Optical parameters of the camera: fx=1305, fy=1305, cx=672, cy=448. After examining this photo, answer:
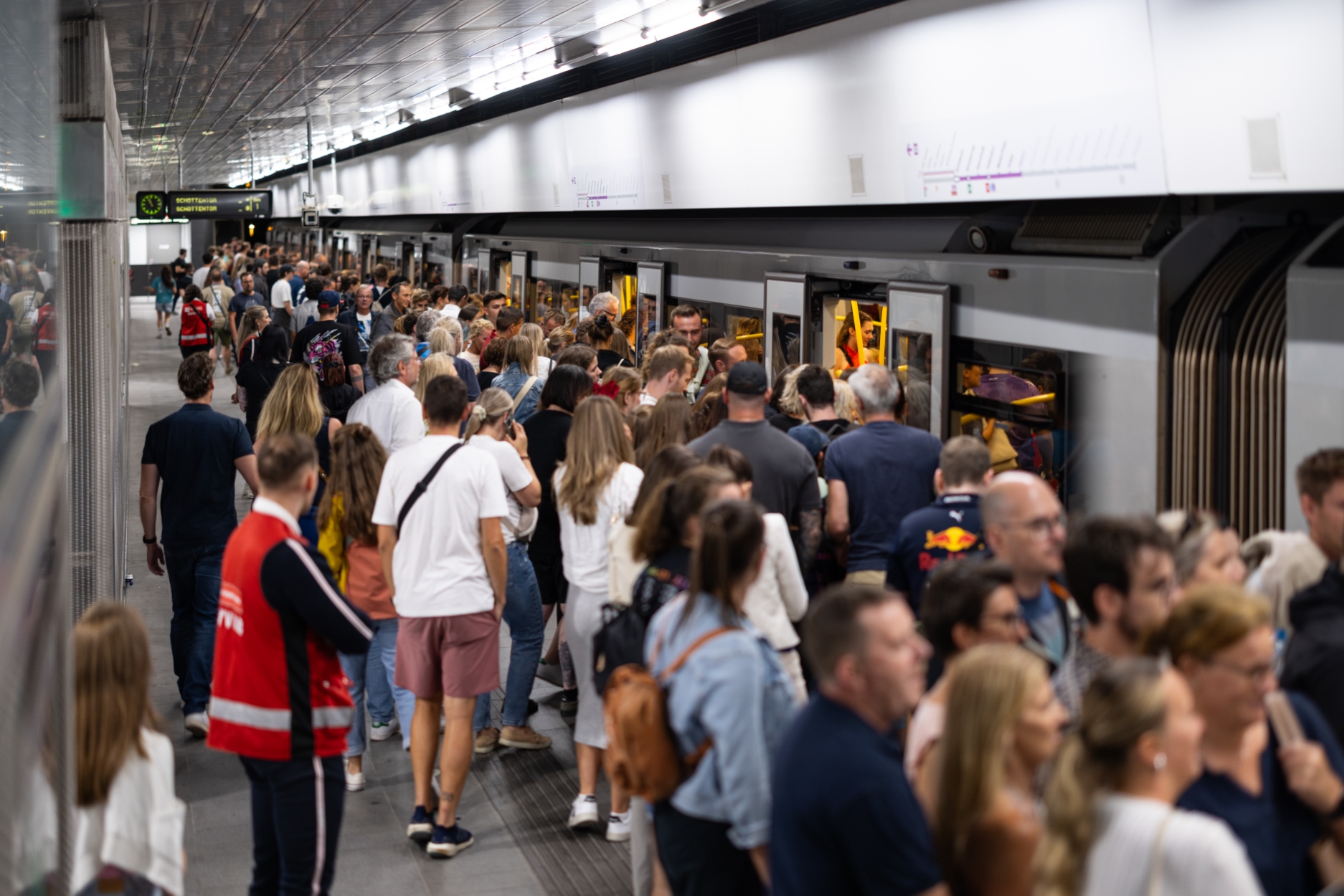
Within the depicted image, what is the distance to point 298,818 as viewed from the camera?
3650 millimetres

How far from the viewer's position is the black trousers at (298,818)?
364 centimetres

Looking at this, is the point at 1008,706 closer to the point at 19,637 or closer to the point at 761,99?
the point at 19,637

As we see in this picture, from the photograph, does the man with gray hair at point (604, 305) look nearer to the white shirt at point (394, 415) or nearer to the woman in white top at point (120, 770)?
the white shirt at point (394, 415)

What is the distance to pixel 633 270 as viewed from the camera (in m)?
12.2

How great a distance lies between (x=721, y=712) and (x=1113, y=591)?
95 cm

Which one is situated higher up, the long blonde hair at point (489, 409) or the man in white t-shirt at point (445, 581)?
the long blonde hair at point (489, 409)

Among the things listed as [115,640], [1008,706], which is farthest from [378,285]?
[1008,706]

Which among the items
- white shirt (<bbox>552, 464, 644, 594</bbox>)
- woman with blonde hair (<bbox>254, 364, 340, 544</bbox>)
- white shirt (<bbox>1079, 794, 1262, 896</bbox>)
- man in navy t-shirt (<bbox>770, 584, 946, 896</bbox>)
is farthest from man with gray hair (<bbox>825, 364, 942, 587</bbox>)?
white shirt (<bbox>1079, 794, 1262, 896</bbox>)

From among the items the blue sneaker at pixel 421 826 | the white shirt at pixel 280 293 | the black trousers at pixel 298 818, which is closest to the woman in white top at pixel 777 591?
the black trousers at pixel 298 818

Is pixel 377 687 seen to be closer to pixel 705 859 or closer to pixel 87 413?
pixel 87 413

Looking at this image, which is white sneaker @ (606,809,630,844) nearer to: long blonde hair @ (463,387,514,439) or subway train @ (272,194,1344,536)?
long blonde hair @ (463,387,514,439)

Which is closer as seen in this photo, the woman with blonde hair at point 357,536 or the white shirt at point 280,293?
the woman with blonde hair at point 357,536

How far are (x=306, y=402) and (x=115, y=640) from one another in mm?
3484

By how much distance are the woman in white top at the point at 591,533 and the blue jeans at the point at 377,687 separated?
2.65ft
